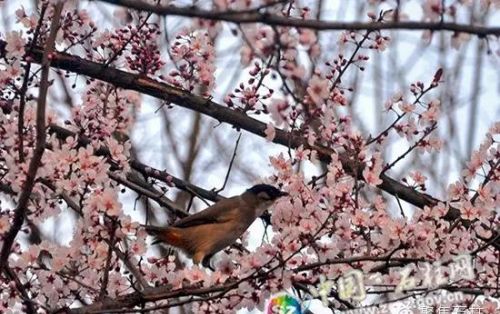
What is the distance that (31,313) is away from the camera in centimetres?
356

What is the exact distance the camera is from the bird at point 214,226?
16.0ft

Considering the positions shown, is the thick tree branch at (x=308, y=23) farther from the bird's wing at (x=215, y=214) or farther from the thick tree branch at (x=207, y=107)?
the bird's wing at (x=215, y=214)

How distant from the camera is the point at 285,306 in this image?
12.6ft

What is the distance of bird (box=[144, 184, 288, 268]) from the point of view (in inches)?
192

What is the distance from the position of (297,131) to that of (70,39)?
124 cm

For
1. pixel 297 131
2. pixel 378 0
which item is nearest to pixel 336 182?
pixel 297 131

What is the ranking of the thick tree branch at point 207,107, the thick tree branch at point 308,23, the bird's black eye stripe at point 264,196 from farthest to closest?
1. the bird's black eye stripe at point 264,196
2. the thick tree branch at point 207,107
3. the thick tree branch at point 308,23

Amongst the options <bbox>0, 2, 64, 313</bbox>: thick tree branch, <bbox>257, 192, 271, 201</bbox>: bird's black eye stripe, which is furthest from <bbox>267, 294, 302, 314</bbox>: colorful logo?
<bbox>0, 2, 64, 313</bbox>: thick tree branch

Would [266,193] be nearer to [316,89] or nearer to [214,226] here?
[214,226]

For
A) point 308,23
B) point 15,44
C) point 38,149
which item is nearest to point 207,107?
point 15,44

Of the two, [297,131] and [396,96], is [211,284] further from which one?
[396,96]

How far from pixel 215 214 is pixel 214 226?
104 mm

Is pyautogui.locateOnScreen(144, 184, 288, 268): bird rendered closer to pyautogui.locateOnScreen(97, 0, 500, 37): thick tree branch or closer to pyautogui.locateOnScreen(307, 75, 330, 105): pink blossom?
pyautogui.locateOnScreen(307, 75, 330, 105): pink blossom

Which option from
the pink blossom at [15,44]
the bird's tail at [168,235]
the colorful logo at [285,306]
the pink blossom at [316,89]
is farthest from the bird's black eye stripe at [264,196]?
the pink blossom at [316,89]
